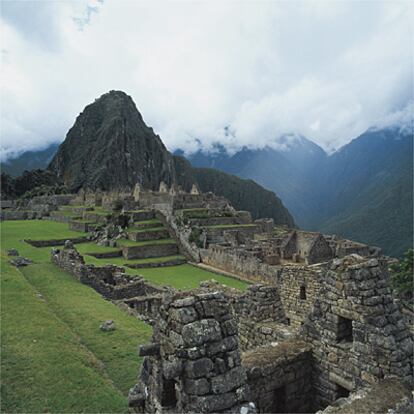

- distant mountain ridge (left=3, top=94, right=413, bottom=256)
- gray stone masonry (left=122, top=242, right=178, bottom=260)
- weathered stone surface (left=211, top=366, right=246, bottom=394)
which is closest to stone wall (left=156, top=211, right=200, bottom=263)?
gray stone masonry (left=122, top=242, right=178, bottom=260)

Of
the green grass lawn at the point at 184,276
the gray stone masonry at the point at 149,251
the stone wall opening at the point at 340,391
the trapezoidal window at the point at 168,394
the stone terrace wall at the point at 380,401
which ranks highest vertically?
the trapezoidal window at the point at 168,394

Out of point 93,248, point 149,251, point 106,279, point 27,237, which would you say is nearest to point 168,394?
point 106,279

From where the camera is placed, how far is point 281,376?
4820 millimetres

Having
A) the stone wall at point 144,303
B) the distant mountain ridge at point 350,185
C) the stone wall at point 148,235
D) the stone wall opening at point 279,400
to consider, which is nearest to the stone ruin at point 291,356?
the stone wall opening at point 279,400

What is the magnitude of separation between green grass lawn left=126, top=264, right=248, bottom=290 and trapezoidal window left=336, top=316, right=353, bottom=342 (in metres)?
19.9

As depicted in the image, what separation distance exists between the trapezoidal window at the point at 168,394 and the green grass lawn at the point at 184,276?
20768 mm

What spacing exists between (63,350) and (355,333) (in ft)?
21.7

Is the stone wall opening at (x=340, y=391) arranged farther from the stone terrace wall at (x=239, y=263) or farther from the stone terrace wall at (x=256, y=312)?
the stone terrace wall at (x=239, y=263)

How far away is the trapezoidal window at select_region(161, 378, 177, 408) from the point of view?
11.6 feet

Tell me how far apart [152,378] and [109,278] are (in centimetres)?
1665

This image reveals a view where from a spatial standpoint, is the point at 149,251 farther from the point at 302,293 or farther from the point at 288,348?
the point at 288,348

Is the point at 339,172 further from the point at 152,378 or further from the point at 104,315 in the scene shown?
the point at 152,378

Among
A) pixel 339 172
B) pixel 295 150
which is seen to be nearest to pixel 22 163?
pixel 295 150

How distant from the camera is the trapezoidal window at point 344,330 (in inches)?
186
